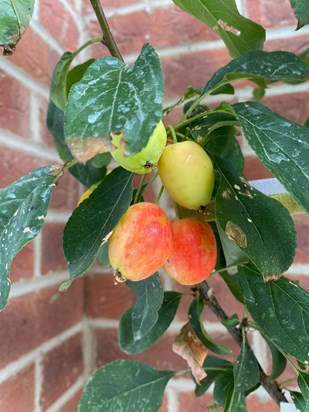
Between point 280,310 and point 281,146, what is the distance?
17 centimetres

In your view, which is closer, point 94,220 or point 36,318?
point 94,220

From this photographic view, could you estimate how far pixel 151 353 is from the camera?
73 cm

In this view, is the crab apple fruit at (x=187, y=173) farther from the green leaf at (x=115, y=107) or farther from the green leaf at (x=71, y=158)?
the green leaf at (x=71, y=158)

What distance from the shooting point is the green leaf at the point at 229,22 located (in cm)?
50

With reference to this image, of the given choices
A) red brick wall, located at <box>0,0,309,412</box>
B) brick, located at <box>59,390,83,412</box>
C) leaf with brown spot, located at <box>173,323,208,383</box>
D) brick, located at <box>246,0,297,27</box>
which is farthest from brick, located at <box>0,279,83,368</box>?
brick, located at <box>246,0,297,27</box>

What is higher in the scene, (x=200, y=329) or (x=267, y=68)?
(x=267, y=68)

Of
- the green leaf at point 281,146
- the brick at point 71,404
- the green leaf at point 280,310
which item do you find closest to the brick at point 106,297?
the brick at point 71,404

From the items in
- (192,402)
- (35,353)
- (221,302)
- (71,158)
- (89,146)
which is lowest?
(192,402)

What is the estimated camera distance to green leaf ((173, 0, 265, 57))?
50 centimetres

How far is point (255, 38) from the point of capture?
507mm

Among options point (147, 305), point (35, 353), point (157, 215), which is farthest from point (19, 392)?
point (157, 215)

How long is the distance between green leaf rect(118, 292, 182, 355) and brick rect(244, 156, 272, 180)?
9.5 inches

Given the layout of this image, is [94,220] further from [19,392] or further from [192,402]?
[192,402]

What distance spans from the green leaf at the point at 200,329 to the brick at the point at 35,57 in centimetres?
43
